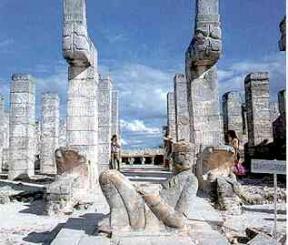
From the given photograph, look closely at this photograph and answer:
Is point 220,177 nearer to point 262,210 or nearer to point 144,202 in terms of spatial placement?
point 262,210

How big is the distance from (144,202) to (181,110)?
49.0 ft

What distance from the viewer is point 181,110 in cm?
2084

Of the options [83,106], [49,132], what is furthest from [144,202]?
[49,132]

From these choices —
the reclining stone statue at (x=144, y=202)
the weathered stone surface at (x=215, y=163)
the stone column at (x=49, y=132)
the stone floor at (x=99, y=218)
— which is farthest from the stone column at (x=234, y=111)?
the reclining stone statue at (x=144, y=202)

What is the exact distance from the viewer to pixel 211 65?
12.2 meters

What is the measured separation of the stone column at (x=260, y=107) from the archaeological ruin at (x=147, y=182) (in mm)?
45

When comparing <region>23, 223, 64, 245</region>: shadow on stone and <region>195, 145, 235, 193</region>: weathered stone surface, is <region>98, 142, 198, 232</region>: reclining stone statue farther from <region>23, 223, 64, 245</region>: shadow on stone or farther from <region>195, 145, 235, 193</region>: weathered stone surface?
<region>195, 145, 235, 193</region>: weathered stone surface

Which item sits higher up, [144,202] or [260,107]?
[260,107]

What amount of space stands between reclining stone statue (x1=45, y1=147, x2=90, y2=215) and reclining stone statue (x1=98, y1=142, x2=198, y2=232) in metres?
3.80

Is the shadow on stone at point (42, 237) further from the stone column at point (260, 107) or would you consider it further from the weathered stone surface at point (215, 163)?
the stone column at point (260, 107)

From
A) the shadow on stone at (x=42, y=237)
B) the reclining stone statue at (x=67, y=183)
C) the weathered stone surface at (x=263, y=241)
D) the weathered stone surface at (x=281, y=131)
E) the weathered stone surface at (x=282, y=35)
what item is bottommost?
the shadow on stone at (x=42, y=237)

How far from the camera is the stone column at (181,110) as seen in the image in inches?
818

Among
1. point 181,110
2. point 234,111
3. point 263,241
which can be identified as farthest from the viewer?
point 234,111

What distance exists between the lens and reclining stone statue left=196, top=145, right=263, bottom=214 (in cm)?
984
